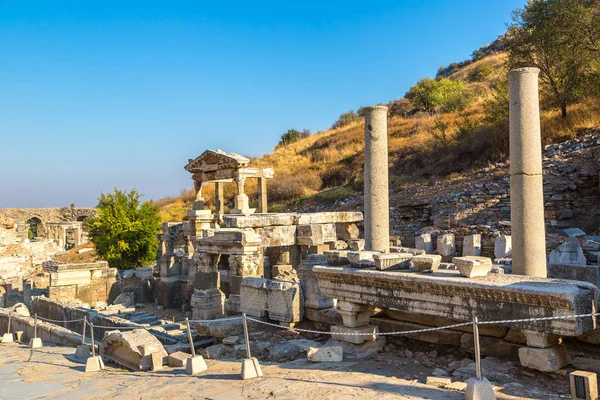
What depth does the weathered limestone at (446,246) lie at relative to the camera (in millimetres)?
11969

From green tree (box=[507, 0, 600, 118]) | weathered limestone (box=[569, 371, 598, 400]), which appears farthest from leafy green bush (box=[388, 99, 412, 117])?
weathered limestone (box=[569, 371, 598, 400])

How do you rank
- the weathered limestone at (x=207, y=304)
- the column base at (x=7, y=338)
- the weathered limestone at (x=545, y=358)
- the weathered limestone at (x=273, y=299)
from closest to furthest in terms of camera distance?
the weathered limestone at (x=545, y=358)
the weathered limestone at (x=273, y=299)
the weathered limestone at (x=207, y=304)
the column base at (x=7, y=338)

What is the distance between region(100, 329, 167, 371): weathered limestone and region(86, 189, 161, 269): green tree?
552 inches

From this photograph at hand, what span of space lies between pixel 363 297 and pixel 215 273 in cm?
506

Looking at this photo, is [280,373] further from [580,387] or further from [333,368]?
[580,387]

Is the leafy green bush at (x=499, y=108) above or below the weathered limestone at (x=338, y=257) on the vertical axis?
above

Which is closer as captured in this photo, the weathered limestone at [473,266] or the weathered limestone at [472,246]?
the weathered limestone at [473,266]

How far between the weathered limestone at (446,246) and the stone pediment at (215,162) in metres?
8.09

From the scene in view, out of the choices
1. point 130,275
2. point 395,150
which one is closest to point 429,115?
point 395,150

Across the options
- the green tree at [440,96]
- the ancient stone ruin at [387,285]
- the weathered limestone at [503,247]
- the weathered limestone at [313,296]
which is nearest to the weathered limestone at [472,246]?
the ancient stone ruin at [387,285]

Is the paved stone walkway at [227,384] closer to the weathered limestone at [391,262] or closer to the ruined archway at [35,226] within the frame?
the weathered limestone at [391,262]

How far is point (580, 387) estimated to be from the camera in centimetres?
422

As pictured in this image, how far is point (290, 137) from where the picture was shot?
180 ft

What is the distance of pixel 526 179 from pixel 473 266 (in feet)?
4.36
